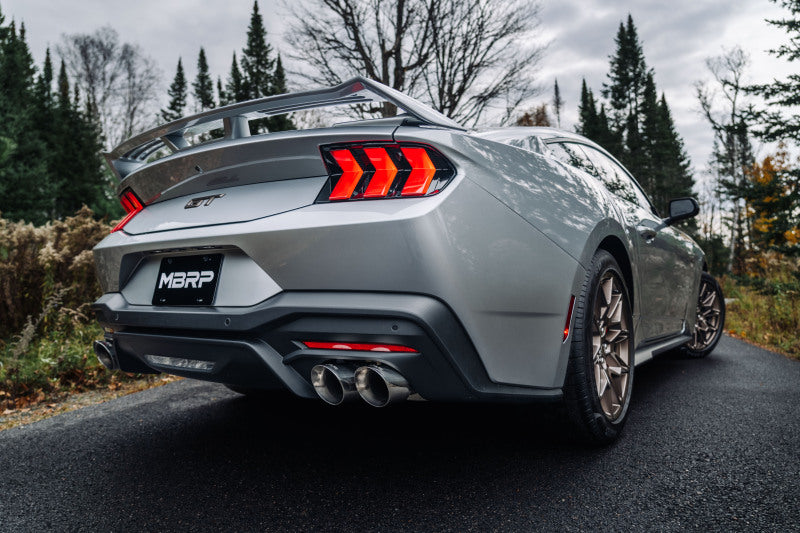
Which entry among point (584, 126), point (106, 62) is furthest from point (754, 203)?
point (584, 126)

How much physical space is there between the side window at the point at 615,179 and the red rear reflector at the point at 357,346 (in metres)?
1.85

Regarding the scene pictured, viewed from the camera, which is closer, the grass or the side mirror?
the side mirror

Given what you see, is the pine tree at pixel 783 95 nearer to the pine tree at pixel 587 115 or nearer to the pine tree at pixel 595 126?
the pine tree at pixel 595 126

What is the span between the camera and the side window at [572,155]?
2446mm

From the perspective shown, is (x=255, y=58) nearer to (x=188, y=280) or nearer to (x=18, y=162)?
(x=18, y=162)

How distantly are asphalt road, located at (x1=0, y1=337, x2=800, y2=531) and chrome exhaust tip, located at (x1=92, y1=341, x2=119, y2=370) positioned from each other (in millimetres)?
433

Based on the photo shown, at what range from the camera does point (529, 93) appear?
12.8m

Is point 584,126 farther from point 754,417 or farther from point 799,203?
point 754,417

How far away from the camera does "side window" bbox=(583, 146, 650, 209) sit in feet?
9.68

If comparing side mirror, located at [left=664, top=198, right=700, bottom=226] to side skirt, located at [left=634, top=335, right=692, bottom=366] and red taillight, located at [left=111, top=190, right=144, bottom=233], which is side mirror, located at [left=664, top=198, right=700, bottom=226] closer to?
side skirt, located at [left=634, top=335, right=692, bottom=366]

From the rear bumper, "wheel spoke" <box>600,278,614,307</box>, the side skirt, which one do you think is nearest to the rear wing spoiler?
the rear bumper

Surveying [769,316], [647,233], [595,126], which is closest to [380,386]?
[647,233]

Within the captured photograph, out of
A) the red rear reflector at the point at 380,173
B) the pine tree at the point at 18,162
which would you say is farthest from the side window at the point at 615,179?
the pine tree at the point at 18,162

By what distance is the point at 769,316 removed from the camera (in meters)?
6.93
